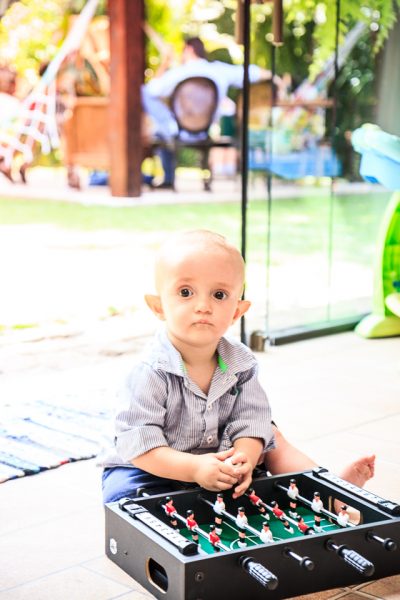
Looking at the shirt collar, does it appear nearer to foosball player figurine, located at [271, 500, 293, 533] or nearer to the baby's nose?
the baby's nose

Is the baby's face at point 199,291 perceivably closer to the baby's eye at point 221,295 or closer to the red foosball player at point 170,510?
the baby's eye at point 221,295

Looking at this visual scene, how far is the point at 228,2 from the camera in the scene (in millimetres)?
8469

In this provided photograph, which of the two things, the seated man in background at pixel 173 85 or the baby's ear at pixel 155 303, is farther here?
the seated man in background at pixel 173 85

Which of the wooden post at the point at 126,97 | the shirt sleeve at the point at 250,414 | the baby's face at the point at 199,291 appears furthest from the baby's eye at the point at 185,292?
the wooden post at the point at 126,97

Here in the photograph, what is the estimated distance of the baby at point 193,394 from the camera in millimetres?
1694

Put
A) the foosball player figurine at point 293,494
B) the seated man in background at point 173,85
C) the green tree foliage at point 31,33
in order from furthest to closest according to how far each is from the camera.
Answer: the green tree foliage at point 31,33
the seated man in background at point 173,85
the foosball player figurine at point 293,494

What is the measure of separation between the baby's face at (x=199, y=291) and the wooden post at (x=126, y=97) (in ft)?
20.9

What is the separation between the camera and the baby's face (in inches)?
67.7

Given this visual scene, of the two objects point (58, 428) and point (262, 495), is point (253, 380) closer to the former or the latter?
point (262, 495)

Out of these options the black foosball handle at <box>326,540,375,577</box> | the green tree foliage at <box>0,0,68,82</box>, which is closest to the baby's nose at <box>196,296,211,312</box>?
the black foosball handle at <box>326,540,375,577</box>

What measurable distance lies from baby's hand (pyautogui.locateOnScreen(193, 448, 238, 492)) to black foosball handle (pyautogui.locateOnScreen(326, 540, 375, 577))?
215mm

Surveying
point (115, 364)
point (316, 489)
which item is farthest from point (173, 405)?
point (115, 364)

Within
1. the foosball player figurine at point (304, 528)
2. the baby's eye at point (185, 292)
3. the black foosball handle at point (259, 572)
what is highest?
the baby's eye at point (185, 292)

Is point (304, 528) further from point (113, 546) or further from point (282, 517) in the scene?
Result: point (113, 546)
